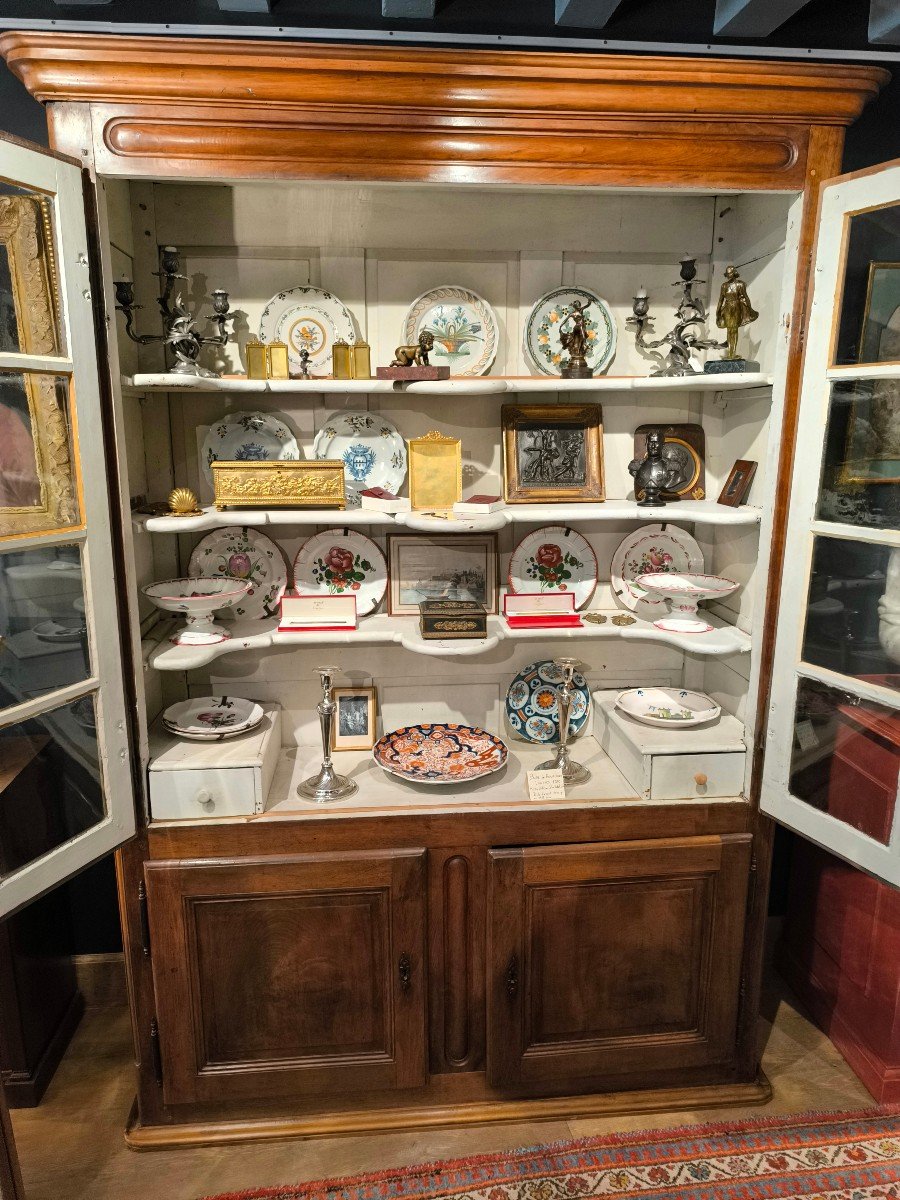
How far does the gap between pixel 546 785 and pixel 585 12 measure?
1954 mm

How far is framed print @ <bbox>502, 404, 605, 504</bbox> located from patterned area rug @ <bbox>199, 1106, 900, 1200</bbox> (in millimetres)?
1703

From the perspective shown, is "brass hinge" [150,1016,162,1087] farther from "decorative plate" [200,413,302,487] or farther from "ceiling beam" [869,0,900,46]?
"ceiling beam" [869,0,900,46]

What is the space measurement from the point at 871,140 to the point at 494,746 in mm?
2044

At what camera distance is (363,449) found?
2.30 metres

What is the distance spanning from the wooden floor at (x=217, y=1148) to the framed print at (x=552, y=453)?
1688mm

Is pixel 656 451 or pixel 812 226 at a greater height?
pixel 812 226

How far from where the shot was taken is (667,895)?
2117mm

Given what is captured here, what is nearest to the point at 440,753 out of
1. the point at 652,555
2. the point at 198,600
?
the point at 198,600

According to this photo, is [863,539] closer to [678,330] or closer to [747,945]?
[678,330]

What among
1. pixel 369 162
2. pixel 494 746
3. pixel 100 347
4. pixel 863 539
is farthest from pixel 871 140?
pixel 100 347

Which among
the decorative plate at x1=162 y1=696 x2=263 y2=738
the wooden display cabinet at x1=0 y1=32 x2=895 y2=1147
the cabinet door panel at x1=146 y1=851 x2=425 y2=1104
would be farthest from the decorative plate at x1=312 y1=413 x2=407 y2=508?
the cabinet door panel at x1=146 y1=851 x2=425 y2=1104

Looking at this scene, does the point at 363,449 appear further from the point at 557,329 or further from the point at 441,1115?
the point at 441,1115

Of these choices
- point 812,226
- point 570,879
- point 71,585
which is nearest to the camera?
point 71,585

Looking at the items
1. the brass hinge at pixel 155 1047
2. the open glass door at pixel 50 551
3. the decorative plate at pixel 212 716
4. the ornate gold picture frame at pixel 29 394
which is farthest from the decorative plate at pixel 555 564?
the brass hinge at pixel 155 1047
